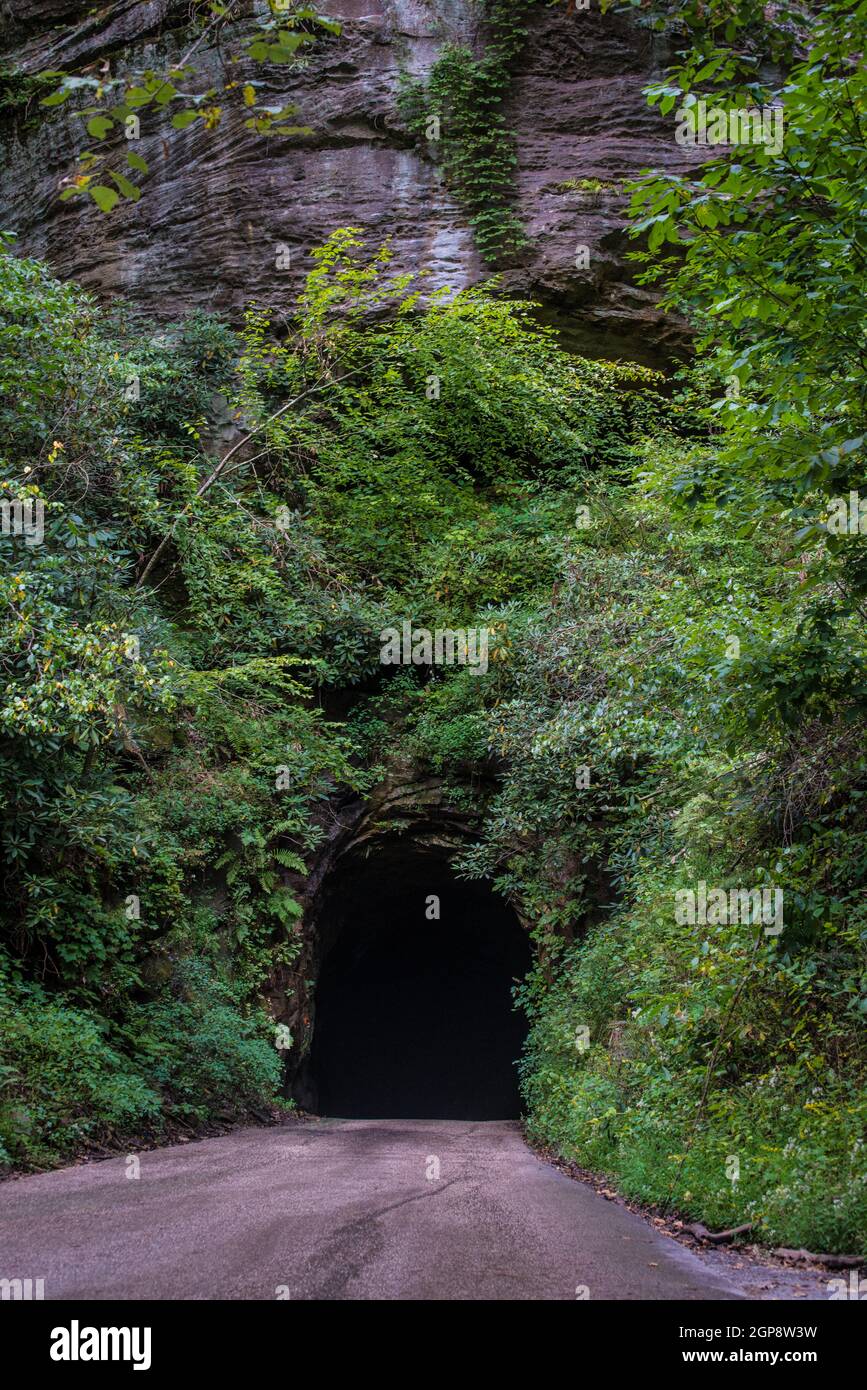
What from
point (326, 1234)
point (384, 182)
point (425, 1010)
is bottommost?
point (425, 1010)

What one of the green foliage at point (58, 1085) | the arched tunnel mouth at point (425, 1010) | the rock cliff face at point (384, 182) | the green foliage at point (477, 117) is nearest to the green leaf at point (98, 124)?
the green foliage at point (58, 1085)

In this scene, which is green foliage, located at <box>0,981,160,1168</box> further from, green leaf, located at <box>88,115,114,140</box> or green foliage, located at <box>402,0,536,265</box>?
green foliage, located at <box>402,0,536,265</box>

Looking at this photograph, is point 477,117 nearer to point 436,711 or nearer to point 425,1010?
point 436,711

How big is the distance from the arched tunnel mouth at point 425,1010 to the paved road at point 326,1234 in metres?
12.0

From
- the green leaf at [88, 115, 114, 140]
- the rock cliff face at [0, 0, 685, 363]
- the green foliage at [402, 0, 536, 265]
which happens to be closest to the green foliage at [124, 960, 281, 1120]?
the green leaf at [88, 115, 114, 140]

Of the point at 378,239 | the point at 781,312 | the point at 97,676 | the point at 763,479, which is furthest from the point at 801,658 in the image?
the point at 378,239

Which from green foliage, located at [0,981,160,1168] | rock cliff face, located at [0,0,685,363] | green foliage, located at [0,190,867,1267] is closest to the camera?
green foliage, located at [0,190,867,1267]

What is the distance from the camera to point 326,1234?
4867 mm

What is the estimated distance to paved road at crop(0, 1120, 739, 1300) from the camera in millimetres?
4039

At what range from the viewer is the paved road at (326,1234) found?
404cm

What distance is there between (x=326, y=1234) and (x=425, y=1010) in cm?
1957

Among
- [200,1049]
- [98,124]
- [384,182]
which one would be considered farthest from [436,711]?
[98,124]

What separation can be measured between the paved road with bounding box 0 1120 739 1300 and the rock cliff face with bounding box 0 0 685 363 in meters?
15.1

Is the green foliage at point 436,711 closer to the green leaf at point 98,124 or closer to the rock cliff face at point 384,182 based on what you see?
the rock cliff face at point 384,182
